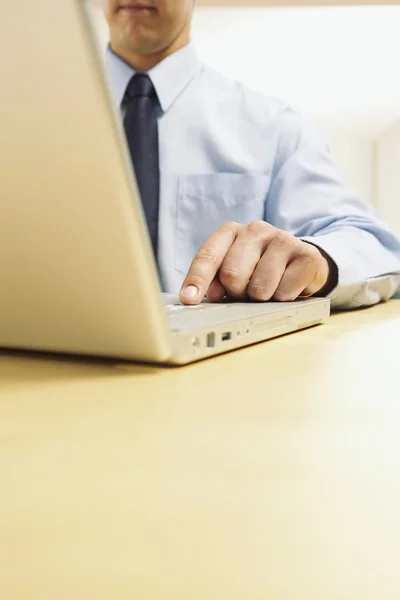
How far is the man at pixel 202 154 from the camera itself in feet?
3.47

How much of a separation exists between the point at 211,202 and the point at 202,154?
101 millimetres

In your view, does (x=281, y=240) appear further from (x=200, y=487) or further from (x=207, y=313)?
(x=200, y=487)

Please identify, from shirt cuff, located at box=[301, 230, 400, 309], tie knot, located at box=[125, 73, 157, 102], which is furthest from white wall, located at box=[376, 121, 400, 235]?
shirt cuff, located at box=[301, 230, 400, 309]

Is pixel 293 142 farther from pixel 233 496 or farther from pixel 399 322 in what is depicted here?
pixel 233 496

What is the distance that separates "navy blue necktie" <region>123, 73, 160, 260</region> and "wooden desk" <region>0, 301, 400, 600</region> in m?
0.73

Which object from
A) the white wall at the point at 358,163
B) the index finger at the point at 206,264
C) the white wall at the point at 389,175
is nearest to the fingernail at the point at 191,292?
the index finger at the point at 206,264

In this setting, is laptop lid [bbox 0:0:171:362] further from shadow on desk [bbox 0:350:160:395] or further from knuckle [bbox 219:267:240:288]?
knuckle [bbox 219:267:240:288]

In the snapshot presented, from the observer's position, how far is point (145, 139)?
1.10 metres

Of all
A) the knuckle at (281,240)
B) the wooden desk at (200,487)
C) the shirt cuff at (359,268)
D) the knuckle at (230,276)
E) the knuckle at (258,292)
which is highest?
the wooden desk at (200,487)

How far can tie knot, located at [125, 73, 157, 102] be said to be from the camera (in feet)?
3.73

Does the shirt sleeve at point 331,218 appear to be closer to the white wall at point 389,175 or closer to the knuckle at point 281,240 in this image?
the knuckle at point 281,240

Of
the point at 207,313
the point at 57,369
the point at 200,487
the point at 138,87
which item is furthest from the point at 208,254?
the point at 138,87

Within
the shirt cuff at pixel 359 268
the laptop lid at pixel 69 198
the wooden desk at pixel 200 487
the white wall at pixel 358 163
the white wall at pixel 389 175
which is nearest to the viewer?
the wooden desk at pixel 200 487

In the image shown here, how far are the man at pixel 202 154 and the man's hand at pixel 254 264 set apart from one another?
301mm
